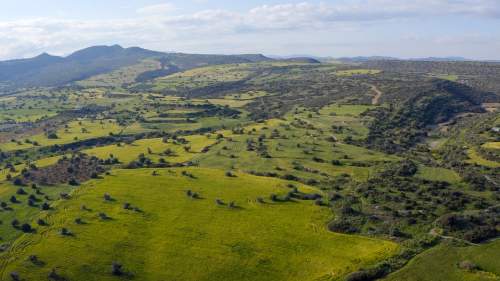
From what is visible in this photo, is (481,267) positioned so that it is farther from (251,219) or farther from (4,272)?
(4,272)

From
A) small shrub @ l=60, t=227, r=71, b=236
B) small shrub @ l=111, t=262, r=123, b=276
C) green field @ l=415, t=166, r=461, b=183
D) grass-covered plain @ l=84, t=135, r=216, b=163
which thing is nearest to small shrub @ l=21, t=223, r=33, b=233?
small shrub @ l=60, t=227, r=71, b=236

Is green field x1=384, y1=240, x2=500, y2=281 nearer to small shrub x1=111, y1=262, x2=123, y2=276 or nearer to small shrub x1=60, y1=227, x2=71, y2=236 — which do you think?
small shrub x1=111, y1=262, x2=123, y2=276

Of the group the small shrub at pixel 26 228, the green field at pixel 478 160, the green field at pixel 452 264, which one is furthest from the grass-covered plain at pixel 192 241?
the green field at pixel 478 160

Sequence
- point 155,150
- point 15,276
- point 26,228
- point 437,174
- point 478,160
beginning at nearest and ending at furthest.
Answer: point 15,276
point 26,228
point 437,174
point 478,160
point 155,150

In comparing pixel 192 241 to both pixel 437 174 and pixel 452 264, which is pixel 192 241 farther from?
pixel 437 174

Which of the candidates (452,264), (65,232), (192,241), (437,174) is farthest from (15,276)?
(437,174)

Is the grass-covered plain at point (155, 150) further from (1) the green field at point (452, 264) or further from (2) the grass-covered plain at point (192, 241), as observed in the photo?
(1) the green field at point (452, 264)
